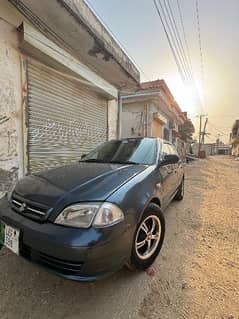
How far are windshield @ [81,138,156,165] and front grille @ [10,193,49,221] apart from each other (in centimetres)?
132

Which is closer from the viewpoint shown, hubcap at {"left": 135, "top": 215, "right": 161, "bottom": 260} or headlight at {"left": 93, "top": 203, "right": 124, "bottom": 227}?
headlight at {"left": 93, "top": 203, "right": 124, "bottom": 227}

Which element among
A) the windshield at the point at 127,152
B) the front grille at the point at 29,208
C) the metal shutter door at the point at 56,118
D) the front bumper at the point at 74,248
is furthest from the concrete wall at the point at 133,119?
the front bumper at the point at 74,248

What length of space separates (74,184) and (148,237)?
1002mm

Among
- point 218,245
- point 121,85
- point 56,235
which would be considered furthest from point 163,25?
point 56,235

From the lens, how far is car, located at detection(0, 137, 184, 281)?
1.47 m

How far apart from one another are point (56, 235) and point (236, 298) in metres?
1.66

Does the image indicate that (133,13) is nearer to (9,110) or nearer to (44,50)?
(44,50)

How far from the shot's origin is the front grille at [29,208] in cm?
164

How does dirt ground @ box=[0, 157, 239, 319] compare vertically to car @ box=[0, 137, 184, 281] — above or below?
below

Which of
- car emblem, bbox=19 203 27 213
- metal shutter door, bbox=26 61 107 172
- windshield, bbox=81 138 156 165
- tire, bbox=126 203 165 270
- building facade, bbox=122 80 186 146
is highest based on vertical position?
building facade, bbox=122 80 186 146

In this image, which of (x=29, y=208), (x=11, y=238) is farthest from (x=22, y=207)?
(x=11, y=238)

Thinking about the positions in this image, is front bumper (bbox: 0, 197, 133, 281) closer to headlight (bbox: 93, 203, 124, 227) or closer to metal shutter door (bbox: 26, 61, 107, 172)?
headlight (bbox: 93, 203, 124, 227)

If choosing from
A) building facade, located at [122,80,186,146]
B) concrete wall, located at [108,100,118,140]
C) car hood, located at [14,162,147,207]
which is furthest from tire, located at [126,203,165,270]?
building facade, located at [122,80,186,146]

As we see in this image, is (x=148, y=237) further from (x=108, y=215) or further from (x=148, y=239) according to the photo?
(x=108, y=215)
